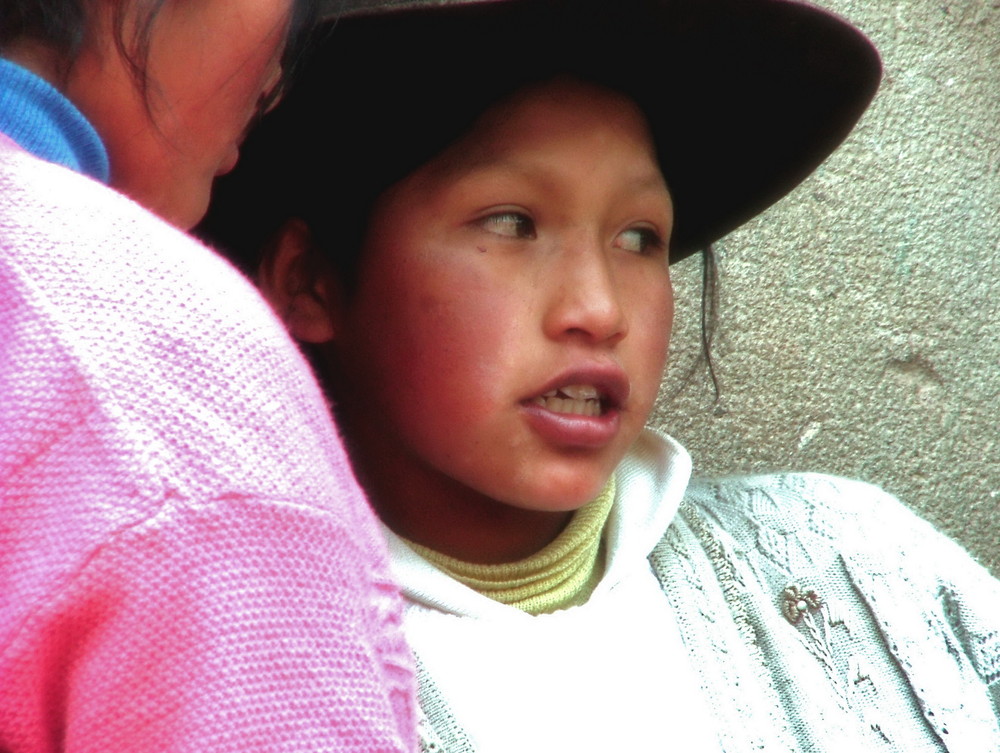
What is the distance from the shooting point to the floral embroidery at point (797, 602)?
4.07ft

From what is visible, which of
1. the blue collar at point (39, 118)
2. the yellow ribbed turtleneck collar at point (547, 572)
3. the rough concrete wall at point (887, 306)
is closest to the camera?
the blue collar at point (39, 118)

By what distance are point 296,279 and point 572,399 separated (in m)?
0.32

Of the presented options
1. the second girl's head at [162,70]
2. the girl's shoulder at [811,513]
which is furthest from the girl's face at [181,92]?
the girl's shoulder at [811,513]

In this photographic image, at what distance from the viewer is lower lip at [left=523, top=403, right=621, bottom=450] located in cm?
112

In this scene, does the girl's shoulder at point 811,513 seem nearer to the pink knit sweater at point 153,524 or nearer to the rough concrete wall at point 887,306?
the rough concrete wall at point 887,306

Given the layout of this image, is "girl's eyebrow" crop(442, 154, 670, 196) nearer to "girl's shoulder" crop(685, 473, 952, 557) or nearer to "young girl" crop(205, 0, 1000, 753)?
"young girl" crop(205, 0, 1000, 753)

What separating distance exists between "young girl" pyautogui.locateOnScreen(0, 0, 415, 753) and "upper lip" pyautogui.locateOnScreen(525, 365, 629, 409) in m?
0.42

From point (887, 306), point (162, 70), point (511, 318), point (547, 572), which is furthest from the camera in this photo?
point (887, 306)

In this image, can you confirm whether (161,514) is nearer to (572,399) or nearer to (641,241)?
(572,399)

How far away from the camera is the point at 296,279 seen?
1.25m

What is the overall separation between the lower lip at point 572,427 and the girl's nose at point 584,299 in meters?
0.07

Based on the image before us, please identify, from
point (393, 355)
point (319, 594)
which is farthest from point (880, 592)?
point (319, 594)

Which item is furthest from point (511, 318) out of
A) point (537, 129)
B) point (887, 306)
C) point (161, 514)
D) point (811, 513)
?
point (887, 306)

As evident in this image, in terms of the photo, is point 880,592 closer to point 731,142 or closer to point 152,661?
point 731,142
